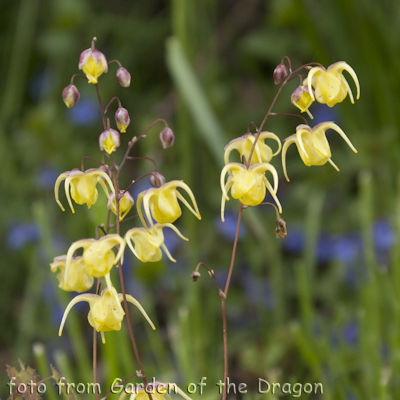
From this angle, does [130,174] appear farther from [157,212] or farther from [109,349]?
[157,212]

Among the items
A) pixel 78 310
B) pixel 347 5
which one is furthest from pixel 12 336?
pixel 347 5

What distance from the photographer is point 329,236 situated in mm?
1547

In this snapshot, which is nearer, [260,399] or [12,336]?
[260,399]

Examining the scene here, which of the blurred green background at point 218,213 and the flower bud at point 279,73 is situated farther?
the blurred green background at point 218,213

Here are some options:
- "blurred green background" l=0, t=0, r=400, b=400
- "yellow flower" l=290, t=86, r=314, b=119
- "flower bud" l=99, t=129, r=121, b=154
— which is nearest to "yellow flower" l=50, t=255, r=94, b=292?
"flower bud" l=99, t=129, r=121, b=154

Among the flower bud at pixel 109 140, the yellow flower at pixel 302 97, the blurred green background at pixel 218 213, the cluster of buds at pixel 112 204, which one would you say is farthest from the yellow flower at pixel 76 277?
the blurred green background at pixel 218 213

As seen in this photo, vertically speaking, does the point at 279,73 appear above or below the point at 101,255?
above

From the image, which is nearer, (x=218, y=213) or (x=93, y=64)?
(x=93, y=64)

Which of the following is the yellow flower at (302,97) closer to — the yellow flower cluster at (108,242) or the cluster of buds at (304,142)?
the cluster of buds at (304,142)

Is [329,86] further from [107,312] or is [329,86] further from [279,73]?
[107,312]

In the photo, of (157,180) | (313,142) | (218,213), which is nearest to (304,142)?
(313,142)

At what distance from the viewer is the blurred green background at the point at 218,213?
1.04 metres

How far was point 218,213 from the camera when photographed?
160 cm

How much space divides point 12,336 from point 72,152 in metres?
0.60
